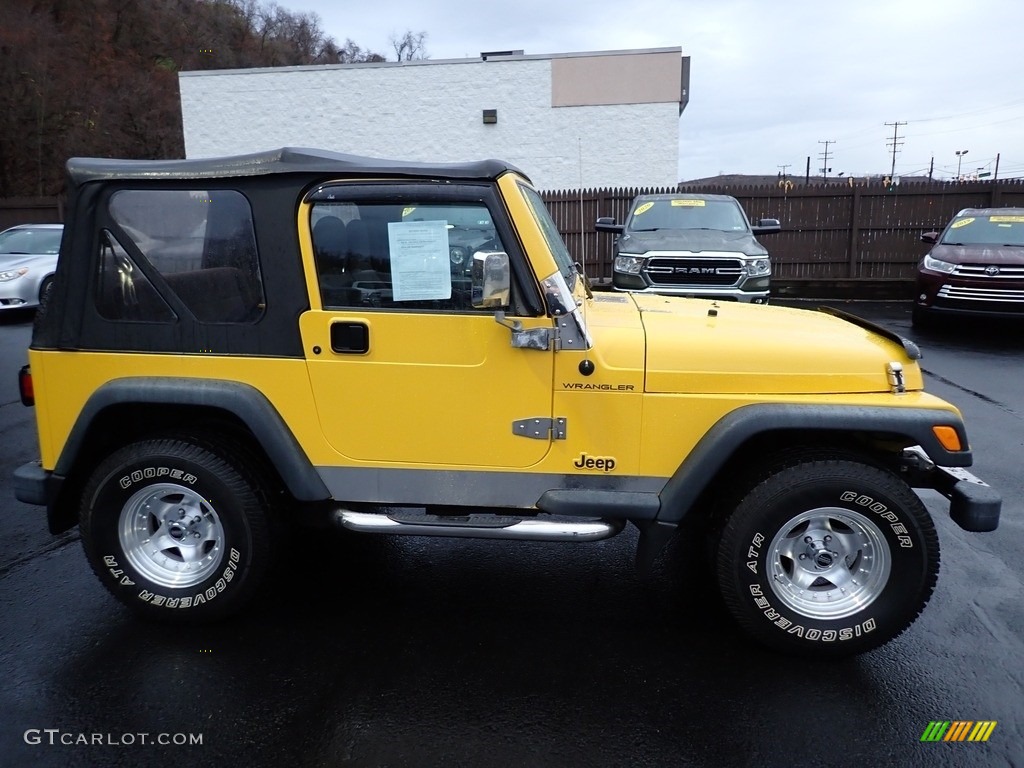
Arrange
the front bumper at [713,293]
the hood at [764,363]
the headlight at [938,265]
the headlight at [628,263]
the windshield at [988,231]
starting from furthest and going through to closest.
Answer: the windshield at [988,231] → the headlight at [938,265] → the headlight at [628,263] → the front bumper at [713,293] → the hood at [764,363]

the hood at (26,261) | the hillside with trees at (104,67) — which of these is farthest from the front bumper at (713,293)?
the hillside with trees at (104,67)

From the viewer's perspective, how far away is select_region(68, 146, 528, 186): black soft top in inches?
114

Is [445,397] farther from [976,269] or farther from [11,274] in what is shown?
[11,274]

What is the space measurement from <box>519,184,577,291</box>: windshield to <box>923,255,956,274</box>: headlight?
8462 mm

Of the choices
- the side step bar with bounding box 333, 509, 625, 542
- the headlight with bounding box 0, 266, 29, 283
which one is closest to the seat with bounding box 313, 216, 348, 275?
the side step bar with bounding box 333, 509, 625, 542

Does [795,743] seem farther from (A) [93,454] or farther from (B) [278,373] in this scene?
(A) [93,454]

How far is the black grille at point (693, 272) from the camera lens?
8.27 metres

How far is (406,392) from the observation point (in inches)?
116

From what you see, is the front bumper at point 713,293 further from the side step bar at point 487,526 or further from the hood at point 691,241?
the side step bar at point 487,526

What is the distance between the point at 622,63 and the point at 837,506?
2003cm

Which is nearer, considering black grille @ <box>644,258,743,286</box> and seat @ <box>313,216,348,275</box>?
seat @ <box>313,216,348,275</box>

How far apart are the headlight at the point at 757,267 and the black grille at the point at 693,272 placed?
4.5 inches

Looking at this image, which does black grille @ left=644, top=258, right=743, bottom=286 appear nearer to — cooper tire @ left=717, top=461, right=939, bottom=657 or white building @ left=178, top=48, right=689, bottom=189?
cooper tire @ left=717, top=461, right=939, bottom=657

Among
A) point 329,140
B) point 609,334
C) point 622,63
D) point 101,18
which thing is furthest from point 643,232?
point 101,18
